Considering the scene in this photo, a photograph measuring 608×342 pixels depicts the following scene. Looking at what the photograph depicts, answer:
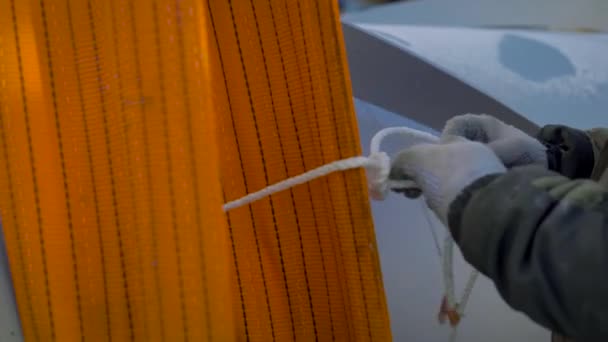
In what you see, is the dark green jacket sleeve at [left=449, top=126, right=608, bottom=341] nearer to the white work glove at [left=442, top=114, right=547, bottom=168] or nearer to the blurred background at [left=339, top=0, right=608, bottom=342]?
the white work glove at [left=442, top=114, right=547, bottom=168]

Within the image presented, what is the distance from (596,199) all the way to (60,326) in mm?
359

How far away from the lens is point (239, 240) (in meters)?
0.43

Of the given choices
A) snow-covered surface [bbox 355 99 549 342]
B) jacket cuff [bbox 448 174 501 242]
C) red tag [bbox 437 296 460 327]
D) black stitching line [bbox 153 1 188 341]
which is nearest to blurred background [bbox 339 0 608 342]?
snow-covered surface [bbox 355 99 549 342]

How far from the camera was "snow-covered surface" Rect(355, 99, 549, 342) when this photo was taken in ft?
2.30

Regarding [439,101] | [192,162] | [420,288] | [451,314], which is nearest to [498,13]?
[439,101]

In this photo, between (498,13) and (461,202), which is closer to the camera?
(461,202)

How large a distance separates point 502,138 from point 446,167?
0.12 meters

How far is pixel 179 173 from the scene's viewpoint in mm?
336

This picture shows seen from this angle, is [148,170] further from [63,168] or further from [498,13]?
[498,13]

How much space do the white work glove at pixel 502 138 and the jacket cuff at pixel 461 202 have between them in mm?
90

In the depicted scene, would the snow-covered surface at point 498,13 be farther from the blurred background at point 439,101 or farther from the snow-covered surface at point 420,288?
the snow-covered surface at point 420,288

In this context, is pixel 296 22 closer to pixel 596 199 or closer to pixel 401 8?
pixel 596 199

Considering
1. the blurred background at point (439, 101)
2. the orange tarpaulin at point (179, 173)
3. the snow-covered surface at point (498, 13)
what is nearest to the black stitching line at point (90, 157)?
the orange tarpaulin at point (179, 173)

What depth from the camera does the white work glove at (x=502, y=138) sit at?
47 centimetres
